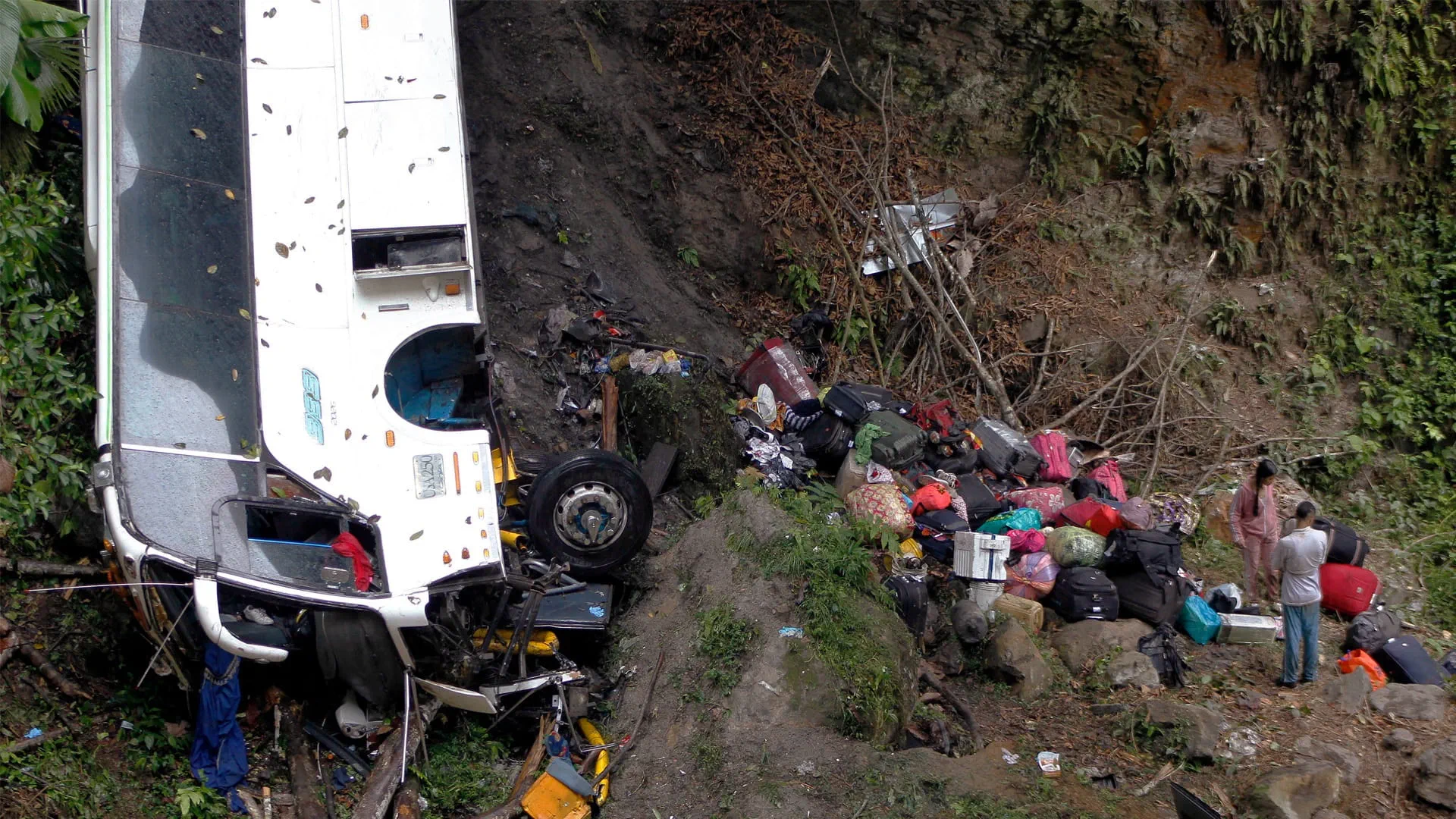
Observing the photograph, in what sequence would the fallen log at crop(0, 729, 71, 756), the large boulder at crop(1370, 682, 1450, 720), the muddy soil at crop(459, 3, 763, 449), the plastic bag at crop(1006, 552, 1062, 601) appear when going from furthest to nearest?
the muddy soil at crop(459, 3, 763, 449)
the plastic bag at crop(1006, 552, 1062, 601)
the large boulder at crop(1370, 682, 1450, 720)
the fallen log at crop(0, 729, 71, 756)

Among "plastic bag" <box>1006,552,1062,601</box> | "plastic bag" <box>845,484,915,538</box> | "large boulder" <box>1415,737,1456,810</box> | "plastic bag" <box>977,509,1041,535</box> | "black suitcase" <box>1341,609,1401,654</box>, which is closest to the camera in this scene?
"large boulder" <box>1415,737,1456,810</box>

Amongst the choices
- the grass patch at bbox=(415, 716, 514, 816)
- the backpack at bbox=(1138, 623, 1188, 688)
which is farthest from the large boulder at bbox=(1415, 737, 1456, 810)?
the grass patch at bbox=(415, 716, 514, 816)

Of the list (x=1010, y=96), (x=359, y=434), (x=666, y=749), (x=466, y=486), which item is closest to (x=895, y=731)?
(x=666, y=749)

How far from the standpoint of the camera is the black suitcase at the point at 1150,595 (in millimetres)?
7309

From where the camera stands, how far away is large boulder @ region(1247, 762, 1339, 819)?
5367 mm

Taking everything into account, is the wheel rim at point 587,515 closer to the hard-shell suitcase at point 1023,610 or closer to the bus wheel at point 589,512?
the bus wheel at point 589,512

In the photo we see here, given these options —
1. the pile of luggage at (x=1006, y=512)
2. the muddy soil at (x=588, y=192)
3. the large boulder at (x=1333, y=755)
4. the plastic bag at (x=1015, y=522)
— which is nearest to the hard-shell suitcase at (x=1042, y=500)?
the pile of luggage at (x=1006, y=512)

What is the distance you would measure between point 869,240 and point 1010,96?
214 centimetres

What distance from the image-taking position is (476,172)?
9.05 m

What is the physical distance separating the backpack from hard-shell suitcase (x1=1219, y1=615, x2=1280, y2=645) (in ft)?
1.61

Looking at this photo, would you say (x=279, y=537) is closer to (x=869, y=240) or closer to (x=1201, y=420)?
(x=869, y=240)

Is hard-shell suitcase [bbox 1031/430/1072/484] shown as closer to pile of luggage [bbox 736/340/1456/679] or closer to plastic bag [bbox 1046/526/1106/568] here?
pile of luggage [bbox 736/340/1456/679]

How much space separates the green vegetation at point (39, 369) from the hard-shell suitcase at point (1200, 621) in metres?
7.13

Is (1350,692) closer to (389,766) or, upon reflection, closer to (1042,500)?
(1042,500)
